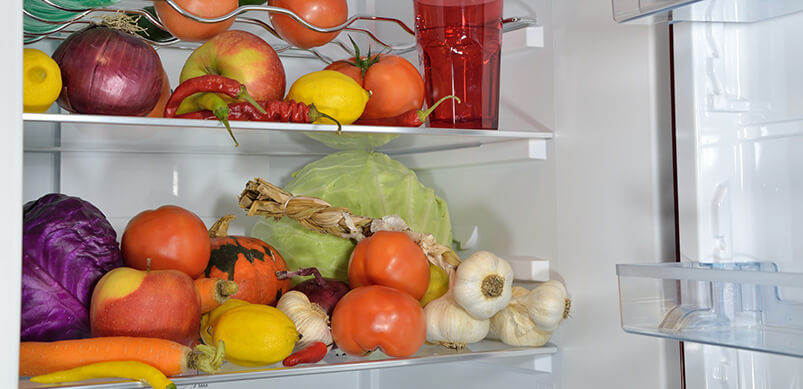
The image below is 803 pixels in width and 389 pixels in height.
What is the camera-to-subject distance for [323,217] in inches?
51.1

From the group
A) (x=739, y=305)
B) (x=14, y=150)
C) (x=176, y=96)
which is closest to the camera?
(x=14, y=150)

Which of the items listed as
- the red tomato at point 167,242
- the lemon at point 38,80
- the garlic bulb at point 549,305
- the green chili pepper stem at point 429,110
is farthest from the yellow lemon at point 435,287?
the lemon at point 38,80

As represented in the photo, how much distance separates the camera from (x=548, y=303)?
46.6 inches

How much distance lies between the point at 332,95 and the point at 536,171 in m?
0.39

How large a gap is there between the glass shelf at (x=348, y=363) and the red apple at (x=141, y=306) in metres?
0.06

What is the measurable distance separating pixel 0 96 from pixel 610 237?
0.81m

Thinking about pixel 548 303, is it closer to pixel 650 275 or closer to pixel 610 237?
pixel 610 237

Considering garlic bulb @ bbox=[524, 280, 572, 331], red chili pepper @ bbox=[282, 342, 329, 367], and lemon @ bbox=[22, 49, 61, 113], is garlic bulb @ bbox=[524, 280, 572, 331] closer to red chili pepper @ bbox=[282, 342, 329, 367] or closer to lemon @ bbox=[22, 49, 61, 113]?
red chili pepper @ bbox=[282, 342, 329, 367]

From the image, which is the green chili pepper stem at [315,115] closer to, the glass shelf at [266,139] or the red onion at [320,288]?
the glass shelf at [266,139]

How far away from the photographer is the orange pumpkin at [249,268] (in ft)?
3.91

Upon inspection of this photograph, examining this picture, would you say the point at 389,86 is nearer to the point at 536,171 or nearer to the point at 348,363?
the point at 536,171

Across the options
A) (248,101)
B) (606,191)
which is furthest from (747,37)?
(248,101)

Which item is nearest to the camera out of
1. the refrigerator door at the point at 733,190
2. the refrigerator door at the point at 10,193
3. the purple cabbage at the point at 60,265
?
the refrigerator door at the point at 10,193

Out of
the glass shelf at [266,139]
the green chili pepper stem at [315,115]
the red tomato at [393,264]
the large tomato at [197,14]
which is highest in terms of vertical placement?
the large tomato at [197,14]
